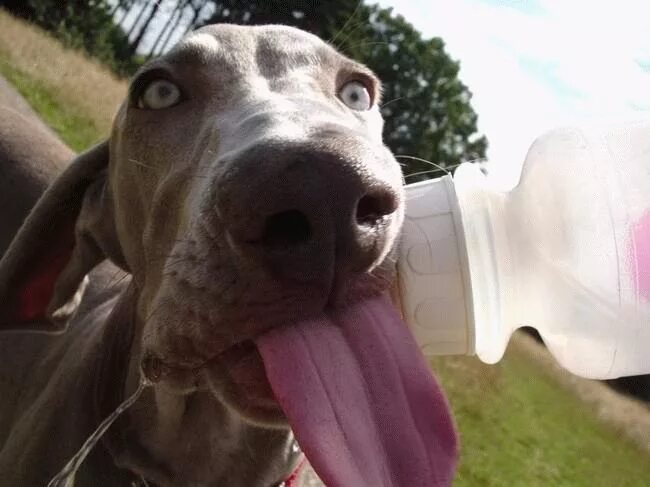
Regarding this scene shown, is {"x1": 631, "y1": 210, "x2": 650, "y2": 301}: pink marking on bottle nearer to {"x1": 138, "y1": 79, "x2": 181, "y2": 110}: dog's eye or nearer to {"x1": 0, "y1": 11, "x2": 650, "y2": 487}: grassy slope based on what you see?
{"x1": 138, "y1": 79, "x2": 181, "y2": 110}: dog's eye

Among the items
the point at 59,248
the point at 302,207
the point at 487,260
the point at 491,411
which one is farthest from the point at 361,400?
the point at 491,411

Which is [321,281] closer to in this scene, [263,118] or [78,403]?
[263,118]

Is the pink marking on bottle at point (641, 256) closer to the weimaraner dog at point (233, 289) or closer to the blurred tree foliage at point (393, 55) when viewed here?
the weimaraner dog at point (233, 289)

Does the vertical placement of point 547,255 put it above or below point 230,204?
below

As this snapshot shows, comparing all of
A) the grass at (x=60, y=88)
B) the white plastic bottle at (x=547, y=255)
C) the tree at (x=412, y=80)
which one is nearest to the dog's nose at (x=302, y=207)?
the white plastic bottle at (x=547, y=255)

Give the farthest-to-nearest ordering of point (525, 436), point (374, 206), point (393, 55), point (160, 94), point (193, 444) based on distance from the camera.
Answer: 1. point (393, 55)
2. point (525, 436)
3. point (193, 444)
4. point (160, 94)
5. point (374, 206)

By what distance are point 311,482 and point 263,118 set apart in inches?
56.2

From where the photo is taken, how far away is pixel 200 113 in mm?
2027

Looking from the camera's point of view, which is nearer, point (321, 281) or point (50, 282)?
point (321, 281)

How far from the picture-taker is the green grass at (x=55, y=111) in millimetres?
8406

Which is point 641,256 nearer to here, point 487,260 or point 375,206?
point 487,260

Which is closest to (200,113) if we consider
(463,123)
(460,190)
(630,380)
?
(460,190)

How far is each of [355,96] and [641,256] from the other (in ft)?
3.10

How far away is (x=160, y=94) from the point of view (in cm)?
211
